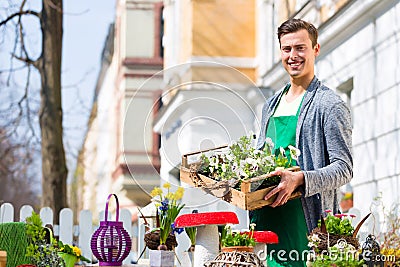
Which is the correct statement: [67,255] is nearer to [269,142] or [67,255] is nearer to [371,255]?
[269,142]

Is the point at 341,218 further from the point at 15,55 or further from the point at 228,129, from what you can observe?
the point at 15,55

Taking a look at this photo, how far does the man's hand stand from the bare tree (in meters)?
6.56

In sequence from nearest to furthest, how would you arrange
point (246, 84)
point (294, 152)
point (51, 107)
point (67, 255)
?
point (294, 152)
point (246, 84)
point (67, 255)
point (51, 107)

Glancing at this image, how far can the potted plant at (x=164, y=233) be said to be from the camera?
3064 millimetres

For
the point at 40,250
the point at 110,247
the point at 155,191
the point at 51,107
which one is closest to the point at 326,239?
the point at 155,191

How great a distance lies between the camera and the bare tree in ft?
31.2

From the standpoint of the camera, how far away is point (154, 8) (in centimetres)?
2567

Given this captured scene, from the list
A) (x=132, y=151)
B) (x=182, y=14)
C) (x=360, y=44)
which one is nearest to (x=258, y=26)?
(x=182, y=14)

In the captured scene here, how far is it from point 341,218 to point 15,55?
332 inches

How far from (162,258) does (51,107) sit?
272 inches

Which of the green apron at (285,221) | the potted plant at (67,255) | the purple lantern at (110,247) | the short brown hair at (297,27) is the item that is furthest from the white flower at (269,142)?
the potted plant at (67,255)

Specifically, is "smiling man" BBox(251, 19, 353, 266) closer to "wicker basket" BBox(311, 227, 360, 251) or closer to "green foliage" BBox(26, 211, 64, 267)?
"wicker basket" BBox(311, 227, 360, 251)

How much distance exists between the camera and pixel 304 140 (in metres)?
3.20

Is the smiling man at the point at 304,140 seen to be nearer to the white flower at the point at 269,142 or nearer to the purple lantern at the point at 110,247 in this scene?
the white flower at the point at 269,142
